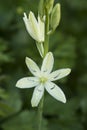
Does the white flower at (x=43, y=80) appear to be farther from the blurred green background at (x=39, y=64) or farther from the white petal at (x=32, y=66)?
the blurred green background at (x=39, y=64)

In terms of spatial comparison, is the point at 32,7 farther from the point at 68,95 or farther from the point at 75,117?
the point at 75,117

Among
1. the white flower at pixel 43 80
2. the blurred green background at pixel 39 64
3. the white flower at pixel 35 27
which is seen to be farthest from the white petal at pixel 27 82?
the blurred green background at pixel 39 64

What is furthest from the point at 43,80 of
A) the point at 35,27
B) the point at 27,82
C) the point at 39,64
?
the point at 39,64

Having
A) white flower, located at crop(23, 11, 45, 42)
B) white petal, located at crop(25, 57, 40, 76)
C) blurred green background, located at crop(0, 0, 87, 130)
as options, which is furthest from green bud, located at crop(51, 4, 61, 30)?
blurred green background, located at crop(0, 0, 87, 130)

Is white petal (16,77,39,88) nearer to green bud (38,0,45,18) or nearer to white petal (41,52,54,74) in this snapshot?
white petal (41,52,54,74)

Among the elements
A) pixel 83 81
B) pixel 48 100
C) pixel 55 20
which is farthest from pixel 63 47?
pixel 55 20

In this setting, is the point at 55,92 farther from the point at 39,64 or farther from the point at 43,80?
the point at 39,64
